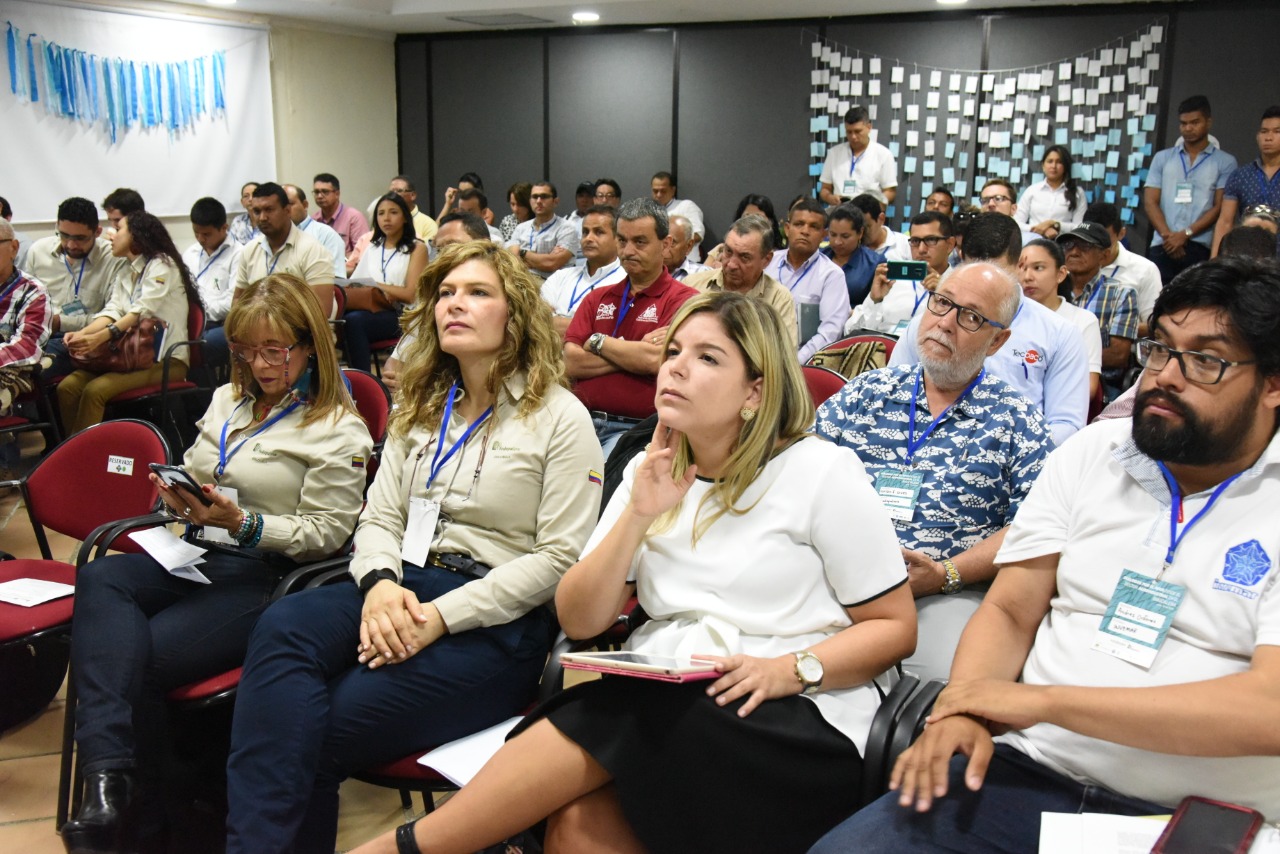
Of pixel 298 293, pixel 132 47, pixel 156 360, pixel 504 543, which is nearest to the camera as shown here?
pixel 504 543

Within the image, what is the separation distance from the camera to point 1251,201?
6.50 metres

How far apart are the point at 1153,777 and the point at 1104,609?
0.26 m

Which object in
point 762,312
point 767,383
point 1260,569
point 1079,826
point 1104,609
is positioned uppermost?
point 762,312

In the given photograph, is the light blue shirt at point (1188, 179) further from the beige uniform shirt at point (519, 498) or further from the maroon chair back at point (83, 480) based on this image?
the maroon chair back at point (83, 480)

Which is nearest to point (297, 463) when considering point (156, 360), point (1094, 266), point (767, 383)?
point (767, 383)

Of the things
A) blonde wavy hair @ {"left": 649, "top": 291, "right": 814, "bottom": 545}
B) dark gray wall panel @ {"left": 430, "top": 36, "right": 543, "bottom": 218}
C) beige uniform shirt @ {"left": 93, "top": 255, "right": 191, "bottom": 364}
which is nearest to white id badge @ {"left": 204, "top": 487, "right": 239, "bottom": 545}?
blonde wavy hair @ {"left": 649, "top": 291, "right": 814, "bottom": 545}

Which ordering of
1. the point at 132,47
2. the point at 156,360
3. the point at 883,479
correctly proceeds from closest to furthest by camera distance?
A: the point at 883,479
the point at 156,360
the point at 132,47

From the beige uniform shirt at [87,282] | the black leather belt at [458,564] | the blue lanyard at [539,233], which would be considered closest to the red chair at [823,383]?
the black leather belt at [458,564]

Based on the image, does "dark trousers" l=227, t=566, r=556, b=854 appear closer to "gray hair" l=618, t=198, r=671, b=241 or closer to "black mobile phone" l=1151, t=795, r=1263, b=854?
"black mobile phone" l=1151, t=795, r=1263, b=854

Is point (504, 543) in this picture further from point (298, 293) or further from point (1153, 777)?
point (1153, 777)

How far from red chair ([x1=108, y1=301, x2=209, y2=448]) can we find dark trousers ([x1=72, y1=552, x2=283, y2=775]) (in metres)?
2.78

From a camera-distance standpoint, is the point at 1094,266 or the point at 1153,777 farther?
the point at 1094,266

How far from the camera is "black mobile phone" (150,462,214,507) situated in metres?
2.17

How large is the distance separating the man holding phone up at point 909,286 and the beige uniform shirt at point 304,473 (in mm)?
2688
